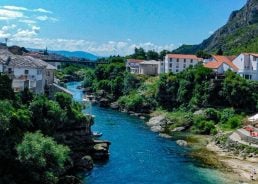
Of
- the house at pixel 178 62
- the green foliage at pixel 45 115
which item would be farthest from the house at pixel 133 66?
the green foliage at pixel 45 115

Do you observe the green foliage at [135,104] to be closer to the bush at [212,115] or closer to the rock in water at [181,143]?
the bush at [212,115]

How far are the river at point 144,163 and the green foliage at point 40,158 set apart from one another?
7.26 meters

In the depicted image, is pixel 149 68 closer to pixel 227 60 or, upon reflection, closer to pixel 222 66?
pixel 227 60

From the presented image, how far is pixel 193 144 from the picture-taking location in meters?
76.4

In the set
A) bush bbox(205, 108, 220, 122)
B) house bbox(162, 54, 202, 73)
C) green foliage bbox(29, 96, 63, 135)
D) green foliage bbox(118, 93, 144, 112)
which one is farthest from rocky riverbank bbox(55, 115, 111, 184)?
house bbox(162, 54, 202, 73)

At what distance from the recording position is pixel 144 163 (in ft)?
Result: 207

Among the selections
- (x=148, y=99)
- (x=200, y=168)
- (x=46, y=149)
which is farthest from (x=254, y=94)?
(x=46, y=149)

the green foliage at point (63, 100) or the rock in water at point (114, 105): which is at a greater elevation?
the green foliage at point (63, 100)

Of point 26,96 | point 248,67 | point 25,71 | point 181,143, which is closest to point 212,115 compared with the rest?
point 181,143

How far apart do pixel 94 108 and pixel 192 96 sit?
26364mm

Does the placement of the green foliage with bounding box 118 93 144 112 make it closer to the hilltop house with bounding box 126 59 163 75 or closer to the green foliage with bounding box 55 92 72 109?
the hilltop house with bounding box 126 59 163 75

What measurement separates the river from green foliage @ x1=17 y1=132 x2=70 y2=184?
7.26 meters

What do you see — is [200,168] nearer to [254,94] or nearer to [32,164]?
[32,164]

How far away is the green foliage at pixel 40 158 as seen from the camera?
145 feet
